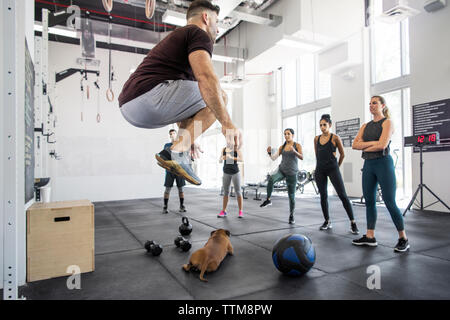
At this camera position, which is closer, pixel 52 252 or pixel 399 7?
pixel 52 252

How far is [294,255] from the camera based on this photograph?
7.02 feet

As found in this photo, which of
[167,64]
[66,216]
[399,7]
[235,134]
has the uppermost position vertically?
[399,7]

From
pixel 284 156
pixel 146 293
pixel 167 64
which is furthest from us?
pixel 284 156

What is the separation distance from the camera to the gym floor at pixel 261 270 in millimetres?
1897

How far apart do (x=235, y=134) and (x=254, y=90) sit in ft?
34.6

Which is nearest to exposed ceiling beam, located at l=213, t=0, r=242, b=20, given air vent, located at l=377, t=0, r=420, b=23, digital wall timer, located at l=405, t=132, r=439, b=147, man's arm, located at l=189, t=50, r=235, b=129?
air vent, located at l=377, t=0, r=420, b=23

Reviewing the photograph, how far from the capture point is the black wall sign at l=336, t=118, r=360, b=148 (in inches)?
310

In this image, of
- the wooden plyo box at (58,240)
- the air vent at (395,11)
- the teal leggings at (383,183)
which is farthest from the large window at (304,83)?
the wooden plyo box at (58,240)

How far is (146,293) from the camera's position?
1.92m

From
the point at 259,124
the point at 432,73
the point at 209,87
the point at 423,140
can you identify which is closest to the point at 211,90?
the point at 209,87

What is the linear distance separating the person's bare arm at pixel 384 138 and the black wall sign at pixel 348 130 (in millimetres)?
5132

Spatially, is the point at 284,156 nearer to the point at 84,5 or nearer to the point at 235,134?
the point at 235,134

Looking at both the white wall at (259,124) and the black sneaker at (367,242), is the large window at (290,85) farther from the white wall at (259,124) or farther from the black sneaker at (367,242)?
the black sneaker at (367,242)
